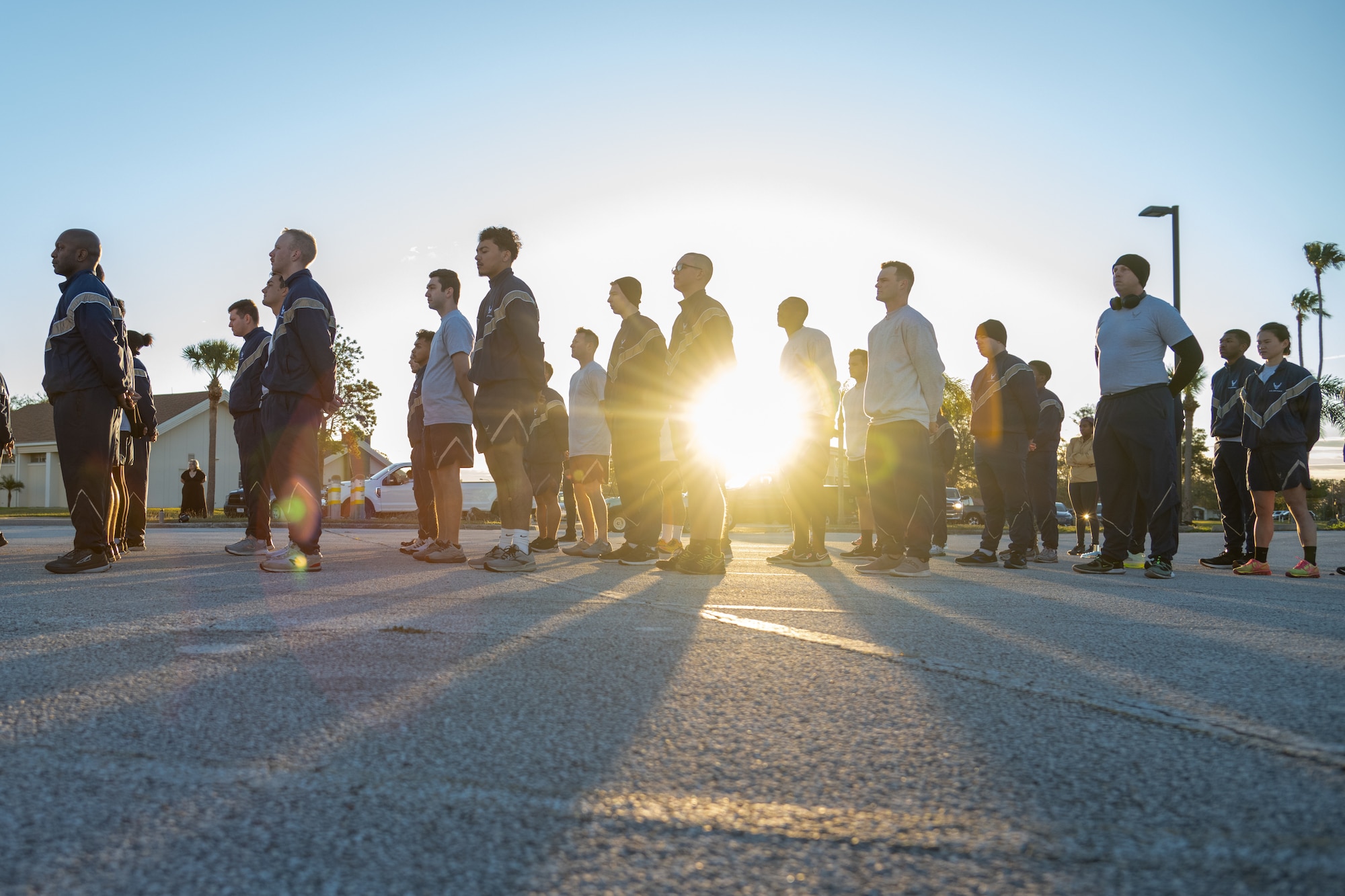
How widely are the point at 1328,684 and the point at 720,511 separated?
3.78 metres

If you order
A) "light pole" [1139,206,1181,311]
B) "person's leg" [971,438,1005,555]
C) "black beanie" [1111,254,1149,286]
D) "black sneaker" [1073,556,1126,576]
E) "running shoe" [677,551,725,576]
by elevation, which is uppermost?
"light pole" [1139,206,1181,311]

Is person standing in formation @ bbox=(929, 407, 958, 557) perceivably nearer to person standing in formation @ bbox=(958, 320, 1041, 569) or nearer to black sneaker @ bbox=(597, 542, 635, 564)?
person standing in formation @ bbox=(958, 320, 1041, 569)

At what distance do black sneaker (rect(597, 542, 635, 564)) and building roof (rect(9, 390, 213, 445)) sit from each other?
42.5 m

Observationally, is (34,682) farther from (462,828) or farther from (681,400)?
(681,400)

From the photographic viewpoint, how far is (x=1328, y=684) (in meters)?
2.34

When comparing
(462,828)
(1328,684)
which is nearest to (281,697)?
(462,828)

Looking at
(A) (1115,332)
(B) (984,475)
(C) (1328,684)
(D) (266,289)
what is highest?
(D) (266,289)

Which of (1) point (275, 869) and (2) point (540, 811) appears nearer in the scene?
(1) point (275, 869)

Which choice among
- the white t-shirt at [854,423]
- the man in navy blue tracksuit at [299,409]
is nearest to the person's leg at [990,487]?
the white t-shirt at [854,423]

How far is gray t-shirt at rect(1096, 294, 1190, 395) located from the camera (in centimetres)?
624

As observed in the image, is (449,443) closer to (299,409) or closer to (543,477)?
(299,409)

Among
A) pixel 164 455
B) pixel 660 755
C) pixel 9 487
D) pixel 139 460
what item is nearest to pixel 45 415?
pixel 9 487

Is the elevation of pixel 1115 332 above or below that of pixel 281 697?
above

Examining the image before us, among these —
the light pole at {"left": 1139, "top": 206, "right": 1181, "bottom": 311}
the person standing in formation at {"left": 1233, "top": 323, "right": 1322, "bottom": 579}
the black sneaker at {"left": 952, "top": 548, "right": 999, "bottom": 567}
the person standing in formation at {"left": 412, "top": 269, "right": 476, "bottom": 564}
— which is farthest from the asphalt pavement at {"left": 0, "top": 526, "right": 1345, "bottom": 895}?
the light pole at {"left": 1139, "top": 206, "right": 1181, "bottom": 311}
